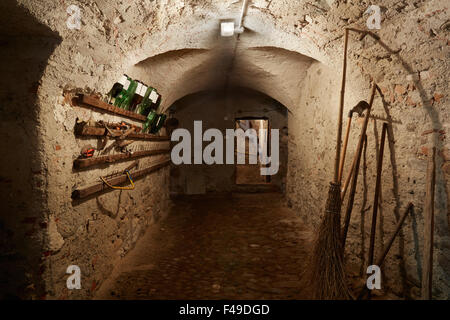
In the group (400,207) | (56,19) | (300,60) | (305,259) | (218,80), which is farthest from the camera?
(218,80)

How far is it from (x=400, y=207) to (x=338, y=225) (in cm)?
49

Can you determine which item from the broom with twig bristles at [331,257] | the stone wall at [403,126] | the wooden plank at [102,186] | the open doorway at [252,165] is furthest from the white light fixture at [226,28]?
the open doorway at [252,165]

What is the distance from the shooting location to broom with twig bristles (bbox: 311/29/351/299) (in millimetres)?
2029

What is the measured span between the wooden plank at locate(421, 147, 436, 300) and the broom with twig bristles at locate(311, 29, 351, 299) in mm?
504

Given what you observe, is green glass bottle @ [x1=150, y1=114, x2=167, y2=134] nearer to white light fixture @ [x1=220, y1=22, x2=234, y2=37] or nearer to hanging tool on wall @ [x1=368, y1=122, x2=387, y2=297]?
white light fixture @ [x1=220, y1=22, x2=234, y2=37]

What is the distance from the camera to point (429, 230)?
1770 millimetres

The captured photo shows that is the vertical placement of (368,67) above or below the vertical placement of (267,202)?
above

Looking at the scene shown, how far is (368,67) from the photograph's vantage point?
2.26 m

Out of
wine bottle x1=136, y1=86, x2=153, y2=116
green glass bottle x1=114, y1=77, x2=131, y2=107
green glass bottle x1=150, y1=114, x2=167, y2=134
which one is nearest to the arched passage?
green glass bottle x1=114, y1=77, x2=131, y2=107

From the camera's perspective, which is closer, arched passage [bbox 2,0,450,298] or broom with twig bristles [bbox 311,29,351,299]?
arched passage [bbox 2,0,450,298]

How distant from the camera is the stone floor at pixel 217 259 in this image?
Result: 2361 mm
